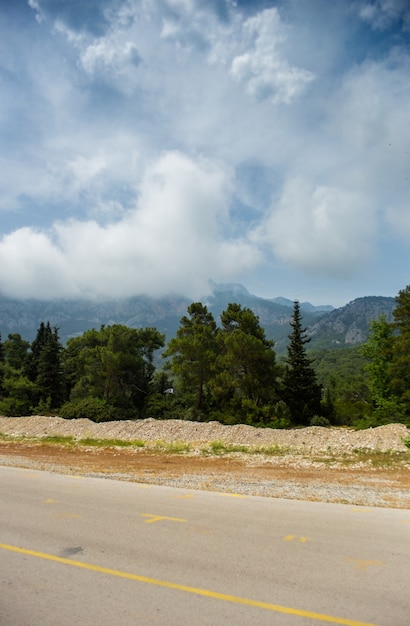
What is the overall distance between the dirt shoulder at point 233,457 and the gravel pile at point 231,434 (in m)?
0.06

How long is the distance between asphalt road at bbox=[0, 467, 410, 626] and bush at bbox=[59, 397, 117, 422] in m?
31.4

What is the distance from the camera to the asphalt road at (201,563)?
4805 millimetres

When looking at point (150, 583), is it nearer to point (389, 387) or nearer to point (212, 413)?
point (212, 413)

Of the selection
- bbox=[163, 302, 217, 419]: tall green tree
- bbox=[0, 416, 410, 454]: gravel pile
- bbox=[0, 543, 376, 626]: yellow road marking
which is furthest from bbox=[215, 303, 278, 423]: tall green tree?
bbox=[0, 543, 376, 626]: yellow road marking

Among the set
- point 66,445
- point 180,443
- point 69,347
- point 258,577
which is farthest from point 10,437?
point 258,577

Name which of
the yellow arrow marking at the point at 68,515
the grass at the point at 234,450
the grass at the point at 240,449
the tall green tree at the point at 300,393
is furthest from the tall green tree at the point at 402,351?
the yellow arrow marking at the point at 68,515

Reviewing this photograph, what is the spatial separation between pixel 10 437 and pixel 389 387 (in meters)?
37.1

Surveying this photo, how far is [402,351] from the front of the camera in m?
39.4

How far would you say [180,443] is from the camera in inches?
1105

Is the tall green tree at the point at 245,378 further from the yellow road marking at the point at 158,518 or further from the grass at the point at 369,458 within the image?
the yellow road marking at the point at 158,518

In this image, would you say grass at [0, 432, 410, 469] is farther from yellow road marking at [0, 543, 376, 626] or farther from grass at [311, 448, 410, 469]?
yellow road marking at [0, 543, 376, 626]

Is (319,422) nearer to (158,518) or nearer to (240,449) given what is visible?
(240,449)

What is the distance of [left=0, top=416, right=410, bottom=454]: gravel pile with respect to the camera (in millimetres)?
25656

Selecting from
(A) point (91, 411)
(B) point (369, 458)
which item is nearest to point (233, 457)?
(B) point (369, 458)
